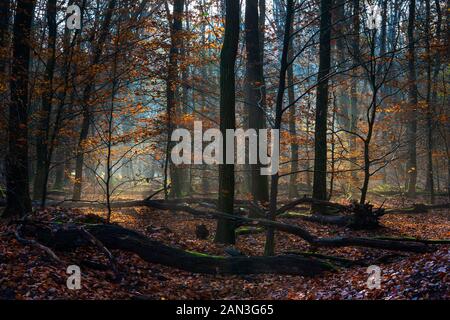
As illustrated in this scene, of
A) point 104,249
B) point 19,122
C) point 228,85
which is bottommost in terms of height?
point 104,249

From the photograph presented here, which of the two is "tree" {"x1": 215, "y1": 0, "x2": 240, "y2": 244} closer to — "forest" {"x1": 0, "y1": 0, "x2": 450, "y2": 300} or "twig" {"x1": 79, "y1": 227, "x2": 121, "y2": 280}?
"forest" {"x1": 0, "y1": 0, "x2": 450, "y2": 300}

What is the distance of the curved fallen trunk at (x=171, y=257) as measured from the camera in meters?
9.01

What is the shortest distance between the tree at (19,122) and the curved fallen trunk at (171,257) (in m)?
3.17

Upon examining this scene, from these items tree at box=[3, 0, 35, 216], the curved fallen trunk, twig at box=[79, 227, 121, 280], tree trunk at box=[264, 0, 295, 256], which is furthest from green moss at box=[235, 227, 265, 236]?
tree at box=[3, 0, 35, 216]

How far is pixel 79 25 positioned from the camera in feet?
42.8

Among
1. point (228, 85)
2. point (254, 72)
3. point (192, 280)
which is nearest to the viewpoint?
point (192, 280)

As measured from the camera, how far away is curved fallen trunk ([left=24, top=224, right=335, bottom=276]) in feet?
29.6

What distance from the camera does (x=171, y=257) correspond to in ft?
31.0

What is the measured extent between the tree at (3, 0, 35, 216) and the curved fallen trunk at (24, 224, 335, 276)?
10.4 ft

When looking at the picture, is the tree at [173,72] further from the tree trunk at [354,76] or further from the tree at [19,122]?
the tree trunk at [354,76]

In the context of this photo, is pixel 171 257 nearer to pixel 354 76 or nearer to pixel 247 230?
pixel 247 230

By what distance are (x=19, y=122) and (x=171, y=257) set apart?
20.6ft

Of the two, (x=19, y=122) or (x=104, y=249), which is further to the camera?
(x=19, y=122)

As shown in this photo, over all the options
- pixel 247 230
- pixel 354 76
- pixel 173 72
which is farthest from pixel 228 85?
pixel 173 72
